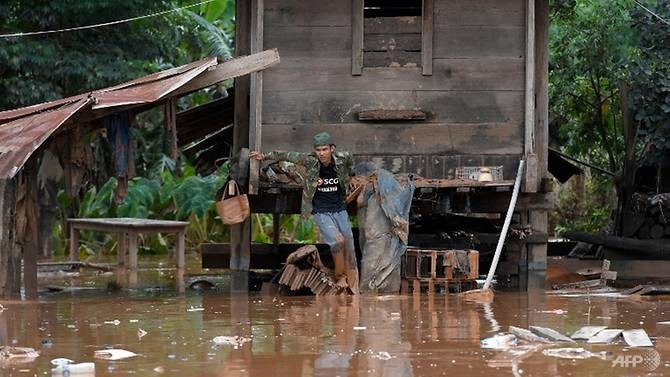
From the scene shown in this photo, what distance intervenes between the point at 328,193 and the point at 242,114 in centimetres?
210

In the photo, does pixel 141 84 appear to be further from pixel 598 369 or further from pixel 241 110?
pixel 598 369

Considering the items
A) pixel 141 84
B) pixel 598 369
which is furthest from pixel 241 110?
pixel 598 369

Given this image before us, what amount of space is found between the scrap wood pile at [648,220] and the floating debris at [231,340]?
9.35 meters

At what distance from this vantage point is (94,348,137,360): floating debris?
9.35m

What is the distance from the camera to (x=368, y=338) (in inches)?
414

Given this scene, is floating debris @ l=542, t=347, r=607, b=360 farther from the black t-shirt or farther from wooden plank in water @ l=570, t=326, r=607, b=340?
the black t-shirt

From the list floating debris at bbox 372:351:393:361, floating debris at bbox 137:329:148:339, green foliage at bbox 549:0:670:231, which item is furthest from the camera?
green foliage at bbox 549:0:670:231

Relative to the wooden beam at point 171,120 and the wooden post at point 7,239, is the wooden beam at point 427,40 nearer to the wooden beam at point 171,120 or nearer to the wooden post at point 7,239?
the wooden beam at point 171,120

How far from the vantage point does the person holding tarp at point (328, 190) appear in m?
14.5

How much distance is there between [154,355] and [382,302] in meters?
4.68

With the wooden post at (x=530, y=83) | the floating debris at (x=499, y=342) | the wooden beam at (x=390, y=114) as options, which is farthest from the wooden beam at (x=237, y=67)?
the floating debris at (x=499, y=342)

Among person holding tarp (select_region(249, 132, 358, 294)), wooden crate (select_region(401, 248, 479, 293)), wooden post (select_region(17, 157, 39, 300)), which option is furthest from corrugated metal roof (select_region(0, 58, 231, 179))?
wooden crate (select_region(401, 248, 479, 293))

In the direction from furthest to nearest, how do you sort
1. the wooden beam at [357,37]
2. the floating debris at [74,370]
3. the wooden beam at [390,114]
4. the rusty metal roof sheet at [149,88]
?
the wooden beam at [357,37] → the wooden beam at [390,114] → the rusty metal roof sheet at [149,88] → the floating debris at [74,370]

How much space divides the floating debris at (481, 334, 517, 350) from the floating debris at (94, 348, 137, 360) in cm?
271
